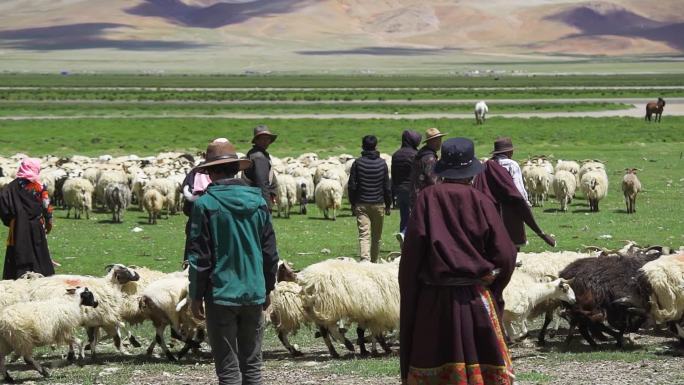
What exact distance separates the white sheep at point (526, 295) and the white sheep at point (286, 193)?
12.5m

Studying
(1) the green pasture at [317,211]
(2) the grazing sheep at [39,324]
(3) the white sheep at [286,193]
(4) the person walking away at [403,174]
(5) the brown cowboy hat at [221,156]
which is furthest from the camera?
(3) the white sheep at [286,193]

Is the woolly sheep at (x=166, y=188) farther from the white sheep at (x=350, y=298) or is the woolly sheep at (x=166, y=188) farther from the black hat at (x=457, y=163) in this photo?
the black hat at (x=457, y=163)

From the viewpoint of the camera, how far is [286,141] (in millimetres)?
42062

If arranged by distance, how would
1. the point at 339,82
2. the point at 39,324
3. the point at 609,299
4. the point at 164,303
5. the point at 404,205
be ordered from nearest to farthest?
the point at 39,324, the point at 164,303, the point at 609,299, the point at 404,205, the point at 339,82

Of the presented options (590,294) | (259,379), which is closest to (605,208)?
(590,294)

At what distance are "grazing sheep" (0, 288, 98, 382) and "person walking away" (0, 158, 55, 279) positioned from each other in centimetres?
211

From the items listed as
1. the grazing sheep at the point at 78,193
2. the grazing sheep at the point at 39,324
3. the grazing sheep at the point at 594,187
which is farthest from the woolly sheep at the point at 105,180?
the grazing sheep at the point at 39,324

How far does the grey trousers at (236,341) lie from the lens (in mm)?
6871

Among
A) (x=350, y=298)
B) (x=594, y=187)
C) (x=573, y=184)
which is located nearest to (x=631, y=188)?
(x=594, y=187)

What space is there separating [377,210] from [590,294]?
4.17 m

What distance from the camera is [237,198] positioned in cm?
691

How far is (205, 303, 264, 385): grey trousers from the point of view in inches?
271

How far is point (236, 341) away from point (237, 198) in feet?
3.02

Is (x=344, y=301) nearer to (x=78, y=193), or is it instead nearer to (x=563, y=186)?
(x=563, y=186)
